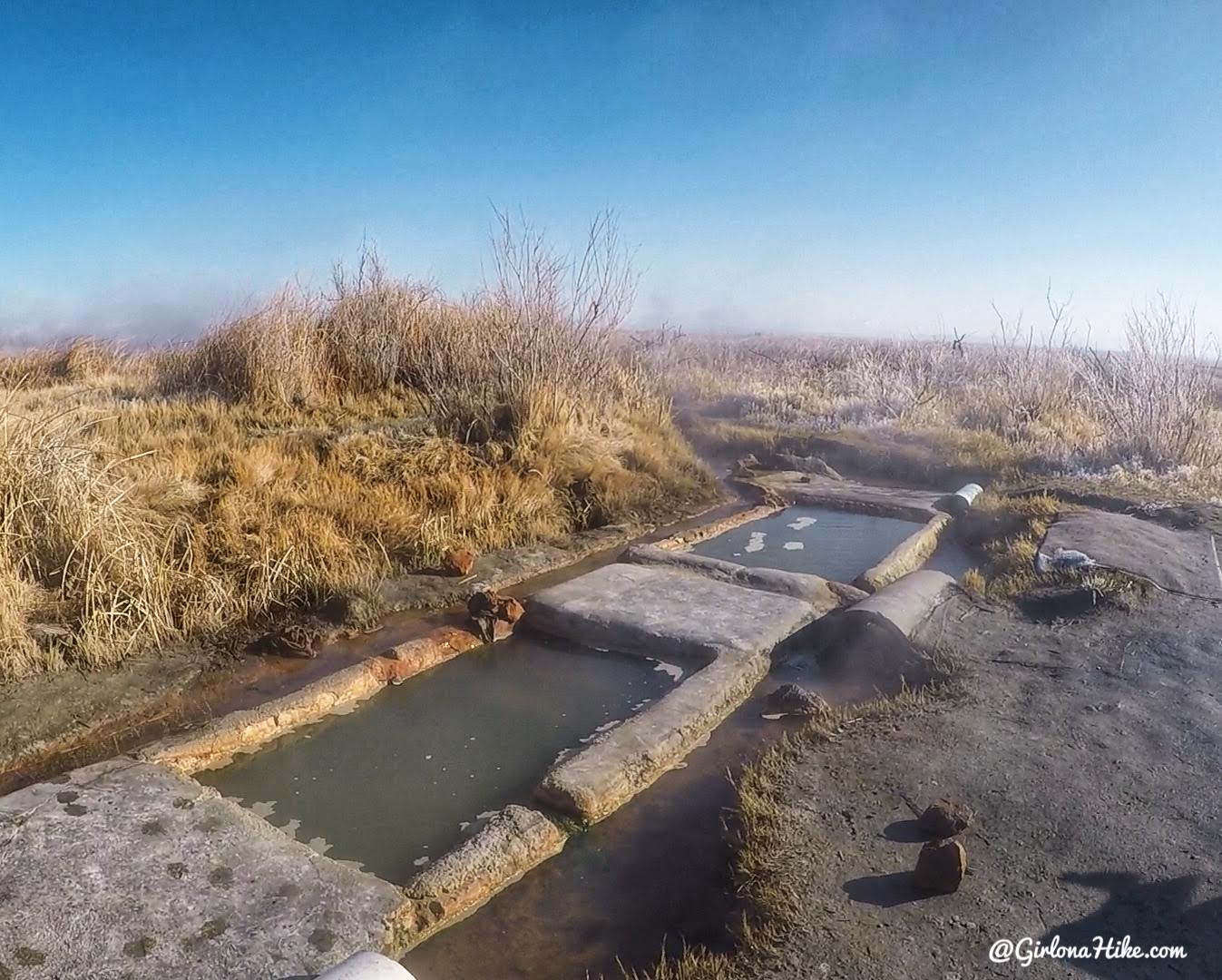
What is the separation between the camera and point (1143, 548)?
6.04 metres

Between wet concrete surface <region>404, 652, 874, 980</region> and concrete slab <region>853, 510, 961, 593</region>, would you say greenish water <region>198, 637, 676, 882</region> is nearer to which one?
wet concrete surface <region>404, 652, 874, 980</region>

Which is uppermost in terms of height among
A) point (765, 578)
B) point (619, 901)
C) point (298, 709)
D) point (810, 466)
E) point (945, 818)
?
point (810, 466)

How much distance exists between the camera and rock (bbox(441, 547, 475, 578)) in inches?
229

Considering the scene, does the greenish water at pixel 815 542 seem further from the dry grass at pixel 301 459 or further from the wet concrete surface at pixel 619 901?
A: the wet concrete surface at pixel 619 901

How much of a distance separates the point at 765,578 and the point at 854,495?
3.09 metres

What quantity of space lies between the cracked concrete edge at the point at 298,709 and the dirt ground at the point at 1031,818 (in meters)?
2.12

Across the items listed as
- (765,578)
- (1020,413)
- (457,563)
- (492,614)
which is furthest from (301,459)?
(1020,413)

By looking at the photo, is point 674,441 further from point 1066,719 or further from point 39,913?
point 39,913

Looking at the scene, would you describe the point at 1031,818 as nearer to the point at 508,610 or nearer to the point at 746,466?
the point at 508,610

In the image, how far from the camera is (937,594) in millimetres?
5195

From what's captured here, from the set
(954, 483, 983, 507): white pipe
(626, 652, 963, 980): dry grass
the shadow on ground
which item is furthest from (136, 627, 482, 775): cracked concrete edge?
(954, 483, 983, 507): white pipe

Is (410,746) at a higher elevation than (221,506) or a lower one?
lower

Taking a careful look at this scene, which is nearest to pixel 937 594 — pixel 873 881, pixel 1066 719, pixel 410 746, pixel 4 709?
pixel 1066 719

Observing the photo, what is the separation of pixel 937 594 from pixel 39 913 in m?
4.52
